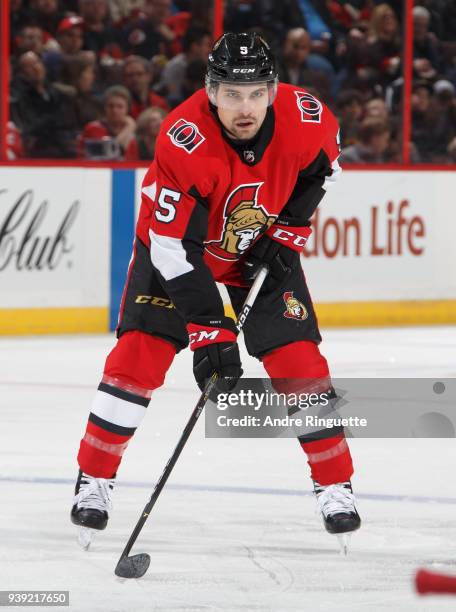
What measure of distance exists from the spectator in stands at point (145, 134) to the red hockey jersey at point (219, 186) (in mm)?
4347

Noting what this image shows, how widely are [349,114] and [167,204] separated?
5.42 metres

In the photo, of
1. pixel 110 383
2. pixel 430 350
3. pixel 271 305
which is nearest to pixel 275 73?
pixel 271 305

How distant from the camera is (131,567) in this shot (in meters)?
3.20

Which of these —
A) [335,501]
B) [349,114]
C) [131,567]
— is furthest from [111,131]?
[131,567]

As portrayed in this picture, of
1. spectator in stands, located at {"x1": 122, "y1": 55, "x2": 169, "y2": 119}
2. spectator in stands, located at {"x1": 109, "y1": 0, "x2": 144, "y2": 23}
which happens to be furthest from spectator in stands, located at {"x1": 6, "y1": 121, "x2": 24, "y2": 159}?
spectator in stands, located at {"x1": 109, "y1": 0, "x2": 144, "y2": 23}

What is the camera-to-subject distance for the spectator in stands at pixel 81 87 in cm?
758

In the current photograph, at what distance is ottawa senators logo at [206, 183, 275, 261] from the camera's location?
3.48 meters

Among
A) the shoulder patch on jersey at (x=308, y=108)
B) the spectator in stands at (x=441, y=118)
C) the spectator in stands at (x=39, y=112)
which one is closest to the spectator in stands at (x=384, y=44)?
the spectator in stands at (x=441, y=118)

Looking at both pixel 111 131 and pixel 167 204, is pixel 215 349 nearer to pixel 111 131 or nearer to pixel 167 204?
pixel 167 204

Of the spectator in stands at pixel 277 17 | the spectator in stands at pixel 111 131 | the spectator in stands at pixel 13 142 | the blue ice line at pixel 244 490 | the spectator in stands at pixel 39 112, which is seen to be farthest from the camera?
the spectator in stands at pixel 277 17

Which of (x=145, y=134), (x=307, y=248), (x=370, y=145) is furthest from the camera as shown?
(x=370, y=145)

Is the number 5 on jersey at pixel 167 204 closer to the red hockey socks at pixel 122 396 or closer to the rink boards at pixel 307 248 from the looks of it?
the red hockey socks at pixel 122 396

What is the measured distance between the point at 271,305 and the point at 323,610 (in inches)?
34.3

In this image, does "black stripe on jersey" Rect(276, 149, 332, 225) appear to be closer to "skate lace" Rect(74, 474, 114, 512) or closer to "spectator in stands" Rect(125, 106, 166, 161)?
"skate lace" Rect(74, 474, 114, 512)
